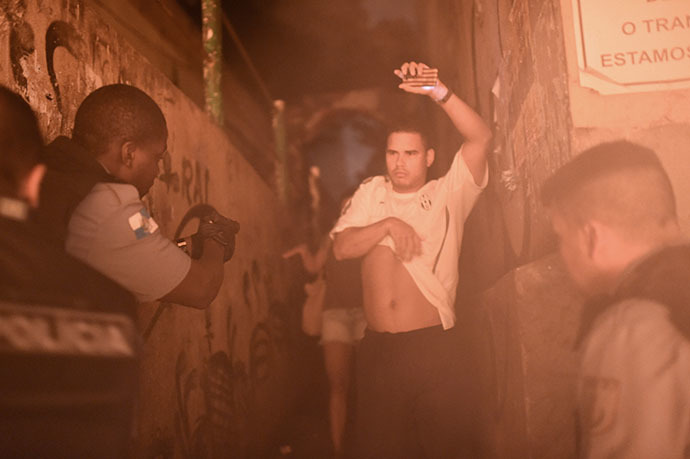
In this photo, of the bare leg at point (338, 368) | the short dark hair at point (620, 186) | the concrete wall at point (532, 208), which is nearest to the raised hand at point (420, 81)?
the concrete wall at point (532, 208)

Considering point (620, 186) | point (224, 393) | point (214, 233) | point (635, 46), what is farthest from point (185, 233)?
point (635, 46)

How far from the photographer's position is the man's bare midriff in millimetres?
2680

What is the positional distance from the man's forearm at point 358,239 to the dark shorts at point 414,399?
48 centimetres

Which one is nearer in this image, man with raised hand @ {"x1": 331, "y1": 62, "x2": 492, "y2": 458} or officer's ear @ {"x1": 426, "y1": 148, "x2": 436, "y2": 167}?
man with raised hand @ {"x1": 331, "y1": 62, "x2": 492, "y2": 458}

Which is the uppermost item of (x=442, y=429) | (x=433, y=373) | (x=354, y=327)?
(x=354, y=327)

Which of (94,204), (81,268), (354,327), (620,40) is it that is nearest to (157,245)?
(94,204)

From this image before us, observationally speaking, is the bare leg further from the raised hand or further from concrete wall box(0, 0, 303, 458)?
the raised hand

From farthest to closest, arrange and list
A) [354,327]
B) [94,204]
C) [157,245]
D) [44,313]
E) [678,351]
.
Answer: [354,327]
[157,245]
[94,204]
[678,351]
[44,313]

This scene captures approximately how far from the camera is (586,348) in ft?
5.73

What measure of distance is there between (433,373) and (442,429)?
0.25 m

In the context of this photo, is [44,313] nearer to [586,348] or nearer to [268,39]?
[586,348]

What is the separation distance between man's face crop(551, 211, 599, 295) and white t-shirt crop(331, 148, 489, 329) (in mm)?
872

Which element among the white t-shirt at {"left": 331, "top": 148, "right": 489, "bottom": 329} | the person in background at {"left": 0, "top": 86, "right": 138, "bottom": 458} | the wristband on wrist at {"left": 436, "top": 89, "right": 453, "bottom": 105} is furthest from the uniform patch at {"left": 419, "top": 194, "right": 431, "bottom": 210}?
the person in background at {"left": 0, "top": 86, "right": 138, "bottom": 458}

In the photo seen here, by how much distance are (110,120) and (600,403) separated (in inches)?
74.1
